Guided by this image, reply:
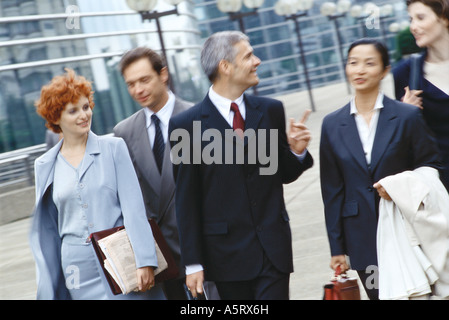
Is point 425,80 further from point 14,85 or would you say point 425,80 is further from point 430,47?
point 14,85

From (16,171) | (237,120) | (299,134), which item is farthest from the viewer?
(16,171)

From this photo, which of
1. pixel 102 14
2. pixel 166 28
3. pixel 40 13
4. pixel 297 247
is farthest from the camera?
pixel 166 28

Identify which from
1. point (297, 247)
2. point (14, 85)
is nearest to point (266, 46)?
point (14, 85)

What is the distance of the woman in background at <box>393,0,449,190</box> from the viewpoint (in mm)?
3967

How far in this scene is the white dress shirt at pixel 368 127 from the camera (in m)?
3.62

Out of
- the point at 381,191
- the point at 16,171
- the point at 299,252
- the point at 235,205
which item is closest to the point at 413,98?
the point at 381,191

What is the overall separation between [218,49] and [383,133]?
0.99m

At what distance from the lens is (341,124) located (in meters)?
3.70

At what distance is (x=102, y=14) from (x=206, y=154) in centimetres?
1638

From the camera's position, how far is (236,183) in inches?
142

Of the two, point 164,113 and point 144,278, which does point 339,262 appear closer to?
point 144,278

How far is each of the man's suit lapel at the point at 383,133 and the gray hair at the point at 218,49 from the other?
0.86 meters

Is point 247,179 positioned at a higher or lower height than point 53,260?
higher

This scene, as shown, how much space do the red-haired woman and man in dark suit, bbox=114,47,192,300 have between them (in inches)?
11.9
